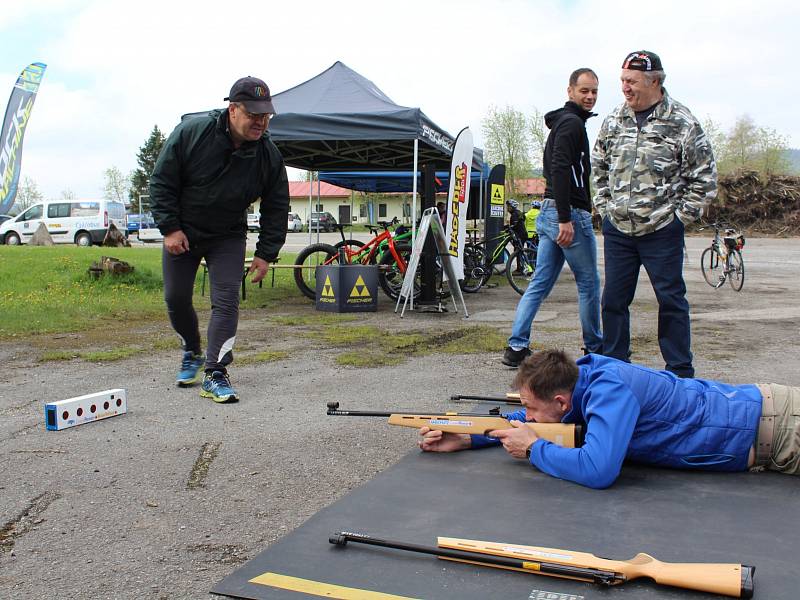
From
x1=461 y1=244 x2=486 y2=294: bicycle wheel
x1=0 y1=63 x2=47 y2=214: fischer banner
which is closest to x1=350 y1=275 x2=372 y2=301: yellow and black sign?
x1=461 y1=244 x2=486 y2=294: bicycle wheel

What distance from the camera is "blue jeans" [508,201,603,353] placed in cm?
558

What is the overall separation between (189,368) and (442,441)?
2.64 m

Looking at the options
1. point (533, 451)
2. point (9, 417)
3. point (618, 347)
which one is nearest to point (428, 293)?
point (618, 347)

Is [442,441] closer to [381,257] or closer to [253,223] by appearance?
[381,257]

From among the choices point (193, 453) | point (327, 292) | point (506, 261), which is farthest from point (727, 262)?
point (193, 453)

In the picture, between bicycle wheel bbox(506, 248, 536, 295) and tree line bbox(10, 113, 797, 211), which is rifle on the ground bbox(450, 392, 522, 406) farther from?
tree line bbox(10, 113, 797, 211)

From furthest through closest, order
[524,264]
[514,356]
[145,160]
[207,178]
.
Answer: [145,160] → [524,264] → [514,356] → [207,178]

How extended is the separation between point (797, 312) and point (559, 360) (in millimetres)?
8041

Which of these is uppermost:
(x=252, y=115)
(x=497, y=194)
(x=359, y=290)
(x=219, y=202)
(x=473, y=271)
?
(x=497, y=194)

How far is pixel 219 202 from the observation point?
493 centimetres

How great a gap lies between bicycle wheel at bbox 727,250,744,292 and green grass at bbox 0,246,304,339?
7506 mm

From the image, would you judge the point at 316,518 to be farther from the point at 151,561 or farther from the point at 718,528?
the point at 718,528

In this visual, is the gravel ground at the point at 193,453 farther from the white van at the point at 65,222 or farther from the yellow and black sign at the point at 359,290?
the white van at the point at 65,222

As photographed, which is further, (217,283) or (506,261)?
(506,261)
